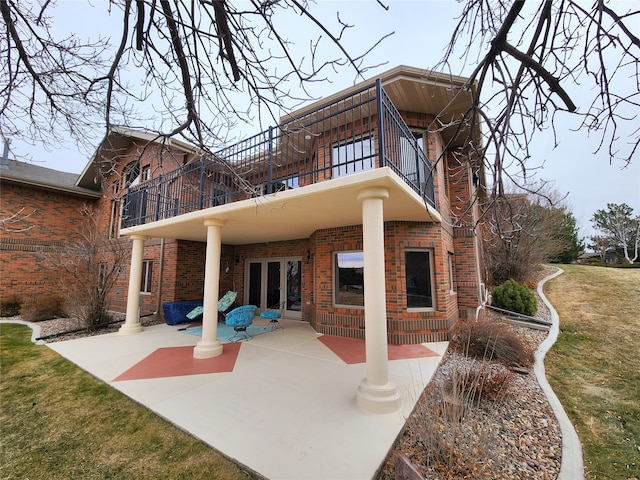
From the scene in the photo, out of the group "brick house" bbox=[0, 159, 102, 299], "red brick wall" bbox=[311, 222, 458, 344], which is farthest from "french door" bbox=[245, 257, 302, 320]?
"brick house" bbox=[0, 159, 102, 299]

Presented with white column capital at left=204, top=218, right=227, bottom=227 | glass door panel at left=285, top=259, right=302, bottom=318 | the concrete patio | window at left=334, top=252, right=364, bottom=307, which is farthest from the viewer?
glass door panel at left=285, top=259, right=302, bottom=318

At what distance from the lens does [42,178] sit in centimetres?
1345

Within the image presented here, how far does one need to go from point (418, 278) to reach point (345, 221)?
2.47 meters

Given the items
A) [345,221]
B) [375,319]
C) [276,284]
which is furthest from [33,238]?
[375,319]

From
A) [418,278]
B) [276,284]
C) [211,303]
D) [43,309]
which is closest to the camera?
[211,303]

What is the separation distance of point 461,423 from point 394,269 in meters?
3.84

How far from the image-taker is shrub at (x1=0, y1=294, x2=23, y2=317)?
11.0 metres

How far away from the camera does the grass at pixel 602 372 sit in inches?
124

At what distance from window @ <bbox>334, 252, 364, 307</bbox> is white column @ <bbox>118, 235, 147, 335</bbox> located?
6.27 meters

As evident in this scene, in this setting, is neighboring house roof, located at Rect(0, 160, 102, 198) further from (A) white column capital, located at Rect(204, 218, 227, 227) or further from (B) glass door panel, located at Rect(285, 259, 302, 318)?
(B) glass door panel, located at Rect(285, 259, 302, 318)

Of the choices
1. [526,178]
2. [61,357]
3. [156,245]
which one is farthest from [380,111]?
[156,245]

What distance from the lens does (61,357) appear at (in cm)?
596

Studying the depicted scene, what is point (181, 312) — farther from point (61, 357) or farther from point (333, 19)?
point (333, 19)

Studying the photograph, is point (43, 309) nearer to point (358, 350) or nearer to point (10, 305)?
point (10, 305)
